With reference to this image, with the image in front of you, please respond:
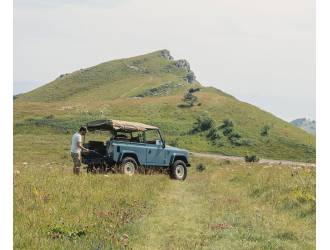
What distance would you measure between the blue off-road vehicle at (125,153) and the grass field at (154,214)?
98.7 inches

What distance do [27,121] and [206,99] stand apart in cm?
4582

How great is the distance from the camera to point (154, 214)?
11.3 m

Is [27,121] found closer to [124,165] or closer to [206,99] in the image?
[206,99]

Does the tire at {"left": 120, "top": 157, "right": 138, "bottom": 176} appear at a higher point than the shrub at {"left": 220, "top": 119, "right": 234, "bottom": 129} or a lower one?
lower

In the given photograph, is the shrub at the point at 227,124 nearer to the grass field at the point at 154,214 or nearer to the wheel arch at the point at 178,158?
the wheel arch at the point at 178,158

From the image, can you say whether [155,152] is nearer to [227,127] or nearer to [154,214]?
[154,214]

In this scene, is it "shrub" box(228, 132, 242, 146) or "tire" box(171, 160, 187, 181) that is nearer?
"tire" box(171, 160, 187, 181)

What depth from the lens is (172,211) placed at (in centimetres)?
1212

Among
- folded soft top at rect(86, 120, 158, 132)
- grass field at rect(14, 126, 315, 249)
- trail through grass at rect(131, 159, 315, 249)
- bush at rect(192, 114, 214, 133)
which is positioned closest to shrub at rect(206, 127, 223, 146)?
bush at rect(192, 114, 214, 133)

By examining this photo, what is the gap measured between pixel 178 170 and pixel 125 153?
379 cm

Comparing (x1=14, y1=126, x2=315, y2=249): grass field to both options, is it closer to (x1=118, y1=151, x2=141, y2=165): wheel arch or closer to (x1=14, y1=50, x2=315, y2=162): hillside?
(x1=118, y1=151, x2=141, y2=165): wheel arch

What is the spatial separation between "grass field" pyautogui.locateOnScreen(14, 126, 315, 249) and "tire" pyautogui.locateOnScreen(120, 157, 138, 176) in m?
2.26

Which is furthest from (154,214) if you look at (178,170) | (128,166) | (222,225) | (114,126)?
(178,170)

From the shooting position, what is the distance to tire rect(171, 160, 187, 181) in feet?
74.4
